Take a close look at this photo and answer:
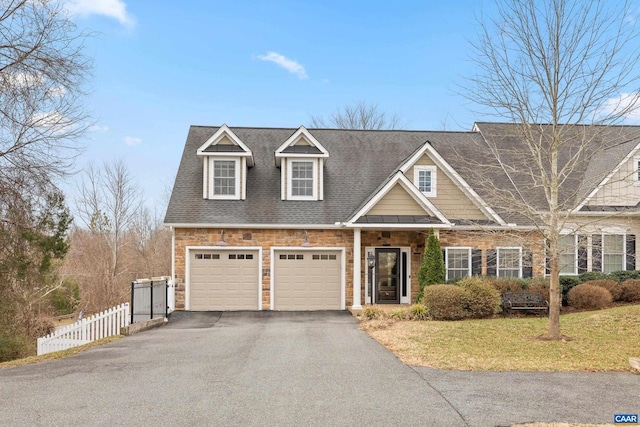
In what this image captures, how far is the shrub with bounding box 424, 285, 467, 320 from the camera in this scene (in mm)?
15789

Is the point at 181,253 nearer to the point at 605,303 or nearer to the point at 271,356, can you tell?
the point at 271,356

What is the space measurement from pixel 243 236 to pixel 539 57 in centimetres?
1141

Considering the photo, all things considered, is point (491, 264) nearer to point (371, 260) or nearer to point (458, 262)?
point (458, 262)

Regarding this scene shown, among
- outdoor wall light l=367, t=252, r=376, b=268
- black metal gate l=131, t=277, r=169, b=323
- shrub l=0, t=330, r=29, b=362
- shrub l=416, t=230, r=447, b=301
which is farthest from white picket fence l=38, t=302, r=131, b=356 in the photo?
shrub l=416, t=230, r=447, b=301

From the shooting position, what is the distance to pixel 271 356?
10336 millimetres

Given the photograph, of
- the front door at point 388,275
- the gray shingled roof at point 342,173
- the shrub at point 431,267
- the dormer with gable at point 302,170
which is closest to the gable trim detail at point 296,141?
the dormer with gable at point 302,170

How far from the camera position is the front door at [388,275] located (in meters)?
20.0

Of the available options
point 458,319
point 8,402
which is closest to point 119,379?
point 8,402

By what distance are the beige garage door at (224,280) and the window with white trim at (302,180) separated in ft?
9.34

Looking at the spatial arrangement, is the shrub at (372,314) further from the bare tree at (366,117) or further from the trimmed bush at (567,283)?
the bare tree at (366,117)

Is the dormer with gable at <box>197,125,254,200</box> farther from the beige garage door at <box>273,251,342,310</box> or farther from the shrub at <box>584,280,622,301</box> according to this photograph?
the shrub at <box>584,280,622,301</box>

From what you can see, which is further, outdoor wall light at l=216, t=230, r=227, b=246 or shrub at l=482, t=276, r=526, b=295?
outdoor wall light at l=216, t=230, r=227, b=246

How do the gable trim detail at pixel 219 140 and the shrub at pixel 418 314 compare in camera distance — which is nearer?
the shrub at pixel 418 314

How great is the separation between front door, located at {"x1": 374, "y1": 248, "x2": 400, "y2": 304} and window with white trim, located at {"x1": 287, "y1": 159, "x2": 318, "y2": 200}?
134 inches
